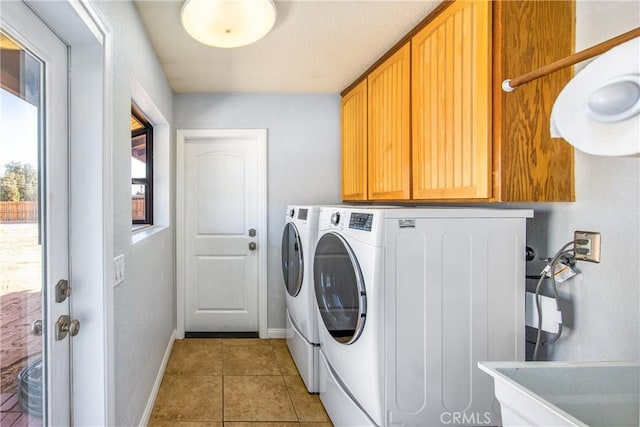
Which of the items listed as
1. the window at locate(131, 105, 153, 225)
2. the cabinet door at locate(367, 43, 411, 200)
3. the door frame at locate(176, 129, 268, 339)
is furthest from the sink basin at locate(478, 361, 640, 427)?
the window at locate(131, 105, 153, 225)

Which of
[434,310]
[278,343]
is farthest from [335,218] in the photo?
[278,343]

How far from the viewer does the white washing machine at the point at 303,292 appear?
224 centimetres

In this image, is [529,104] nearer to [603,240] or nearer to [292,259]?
[603,240]

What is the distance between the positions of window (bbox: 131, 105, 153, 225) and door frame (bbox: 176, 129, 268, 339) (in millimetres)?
303

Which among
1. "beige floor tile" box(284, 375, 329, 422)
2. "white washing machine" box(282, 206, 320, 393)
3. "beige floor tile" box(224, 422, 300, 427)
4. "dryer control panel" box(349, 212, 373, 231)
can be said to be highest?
"dryer control panel" box(349, 212, 373, 231)

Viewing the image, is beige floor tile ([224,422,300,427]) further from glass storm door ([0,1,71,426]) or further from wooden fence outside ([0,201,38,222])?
wooden fence outside ([0,201,38,222])

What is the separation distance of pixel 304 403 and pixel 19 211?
1852 mm

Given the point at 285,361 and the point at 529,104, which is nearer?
the point at 529,104

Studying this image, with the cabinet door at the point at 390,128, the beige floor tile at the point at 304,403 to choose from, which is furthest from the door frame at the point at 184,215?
the cabinet door at the point at 390,128

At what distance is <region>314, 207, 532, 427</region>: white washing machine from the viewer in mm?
1382

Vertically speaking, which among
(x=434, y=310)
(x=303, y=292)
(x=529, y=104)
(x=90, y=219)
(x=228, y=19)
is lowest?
(x=303, y=292)

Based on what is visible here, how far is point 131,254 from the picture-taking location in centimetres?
171

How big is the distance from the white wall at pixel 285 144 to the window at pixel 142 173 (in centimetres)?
50

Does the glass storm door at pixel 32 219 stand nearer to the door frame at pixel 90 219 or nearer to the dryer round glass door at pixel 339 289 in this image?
the door frame at pixel 90 219
